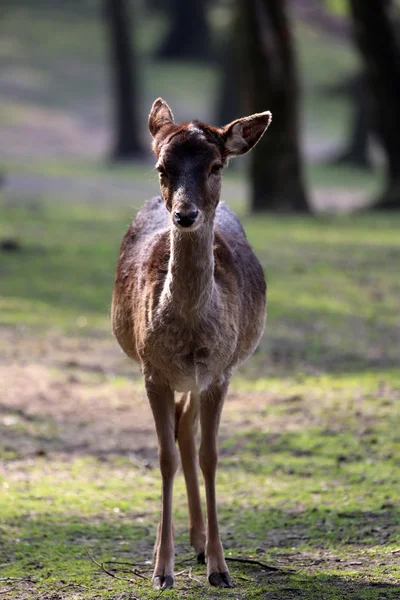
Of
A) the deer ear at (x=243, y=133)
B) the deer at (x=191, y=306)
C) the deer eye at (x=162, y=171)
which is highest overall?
the deer ear at (x=243, y=133)

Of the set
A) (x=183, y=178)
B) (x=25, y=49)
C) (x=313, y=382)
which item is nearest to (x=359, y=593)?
(x=183, y=178)

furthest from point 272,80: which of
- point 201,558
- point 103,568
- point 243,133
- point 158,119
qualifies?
point 103,568

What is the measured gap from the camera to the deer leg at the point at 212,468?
573 centimetres

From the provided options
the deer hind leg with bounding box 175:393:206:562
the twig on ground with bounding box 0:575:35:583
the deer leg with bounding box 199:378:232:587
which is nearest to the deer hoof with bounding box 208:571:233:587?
the deer leg with bounding box 199:378:232:587

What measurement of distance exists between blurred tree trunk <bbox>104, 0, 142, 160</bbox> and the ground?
13.4 m

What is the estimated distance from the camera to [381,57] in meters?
20.5

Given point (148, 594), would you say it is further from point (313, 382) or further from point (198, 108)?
point (198, 108)

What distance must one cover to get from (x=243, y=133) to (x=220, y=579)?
7.22ft

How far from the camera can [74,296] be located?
1343 centimetres

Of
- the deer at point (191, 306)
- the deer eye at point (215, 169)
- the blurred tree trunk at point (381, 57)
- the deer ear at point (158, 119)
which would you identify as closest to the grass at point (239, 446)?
the deer at point (191, 306)

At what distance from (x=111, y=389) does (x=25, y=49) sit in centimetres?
3916

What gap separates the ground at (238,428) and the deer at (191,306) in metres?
0.40

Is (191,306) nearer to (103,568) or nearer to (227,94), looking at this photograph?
(103,568)

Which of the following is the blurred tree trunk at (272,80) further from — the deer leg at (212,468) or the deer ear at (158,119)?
the deer leg at (212,468)
